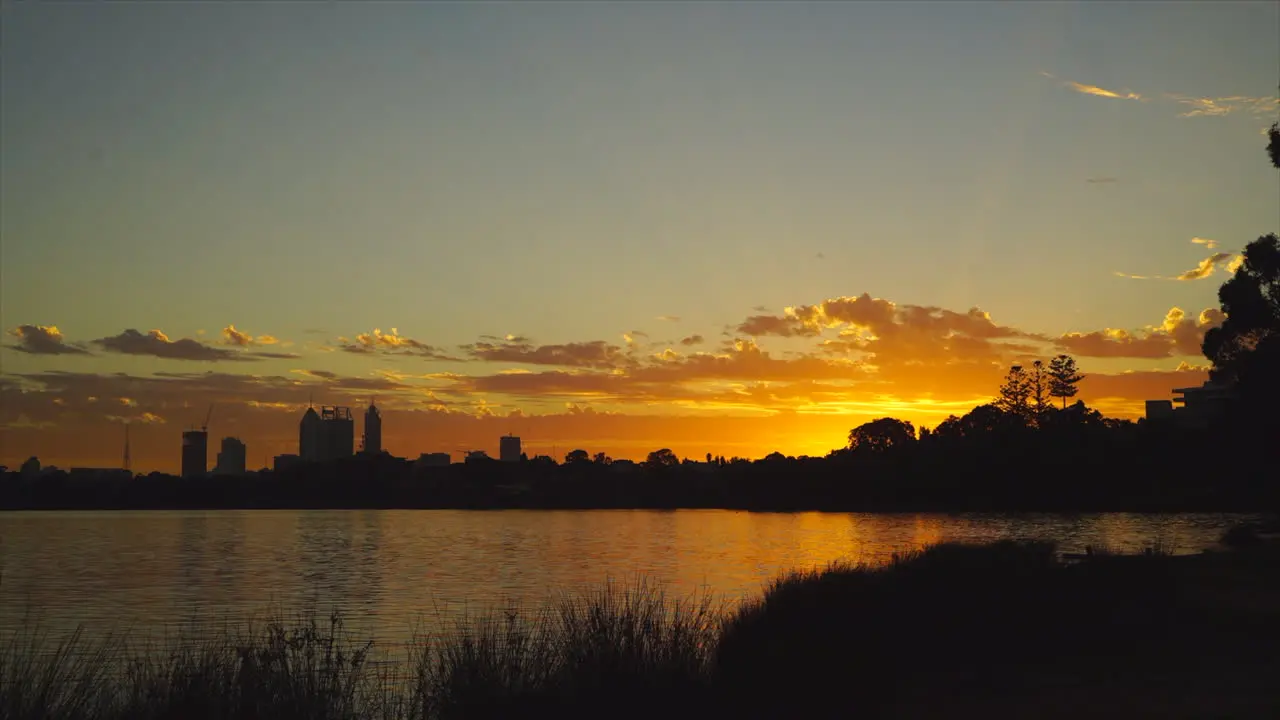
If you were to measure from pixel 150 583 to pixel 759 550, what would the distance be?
1682 inches

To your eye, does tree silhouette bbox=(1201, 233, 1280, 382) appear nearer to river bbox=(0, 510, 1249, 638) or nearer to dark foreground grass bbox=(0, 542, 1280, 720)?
river bbox=(0, 510, 1249, 638)

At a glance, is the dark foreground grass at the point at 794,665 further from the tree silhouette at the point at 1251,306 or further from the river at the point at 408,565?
the tree silhouette at the point at 1251,306

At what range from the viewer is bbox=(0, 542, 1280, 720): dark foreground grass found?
53.6 feet

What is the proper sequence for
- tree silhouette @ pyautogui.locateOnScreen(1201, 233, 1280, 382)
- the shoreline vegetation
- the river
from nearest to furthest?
1. the shoreline vegetation
2. the river
3. tree silhouette @ pyautogui.locateOnScreen(1201, 233, 1280, 382)


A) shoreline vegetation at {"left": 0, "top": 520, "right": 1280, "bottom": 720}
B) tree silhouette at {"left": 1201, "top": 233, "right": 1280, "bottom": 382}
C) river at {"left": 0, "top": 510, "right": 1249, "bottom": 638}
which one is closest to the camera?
shoreline vegetation at {"left": 0, "top": 520, "right": 1280, "bottom": 720}

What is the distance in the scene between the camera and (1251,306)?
49.7m

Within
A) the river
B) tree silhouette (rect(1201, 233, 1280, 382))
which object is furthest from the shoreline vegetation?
tree silhouette (rect(1201, 233, 1280, 382))

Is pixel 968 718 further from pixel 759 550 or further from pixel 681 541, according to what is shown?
pixel 681 541

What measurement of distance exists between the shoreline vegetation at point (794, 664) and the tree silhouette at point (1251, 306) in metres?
22.8

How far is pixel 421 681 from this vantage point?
59.5ft

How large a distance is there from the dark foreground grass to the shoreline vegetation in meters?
0.05

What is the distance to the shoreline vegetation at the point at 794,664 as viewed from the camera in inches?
643

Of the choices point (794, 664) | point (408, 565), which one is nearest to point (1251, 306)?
point (794, 664)

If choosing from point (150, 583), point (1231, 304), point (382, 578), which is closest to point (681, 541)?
point (382, 578)
